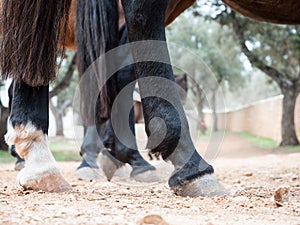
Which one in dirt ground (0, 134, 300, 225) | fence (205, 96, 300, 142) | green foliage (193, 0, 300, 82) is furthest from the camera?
fence (205, 96, 300, 142)

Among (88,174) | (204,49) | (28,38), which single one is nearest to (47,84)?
(28,38)

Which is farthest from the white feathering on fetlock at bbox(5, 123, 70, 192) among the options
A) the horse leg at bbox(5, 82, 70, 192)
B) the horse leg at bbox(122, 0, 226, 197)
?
the horse leg at bbox(122, 0, 226, 197)

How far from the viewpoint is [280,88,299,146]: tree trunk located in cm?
1111

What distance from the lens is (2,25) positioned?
168cm

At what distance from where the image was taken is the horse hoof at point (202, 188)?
159 centimetres

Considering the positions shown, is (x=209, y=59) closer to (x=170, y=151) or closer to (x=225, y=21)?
(x=225, y=21)

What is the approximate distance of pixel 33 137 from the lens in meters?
1.71

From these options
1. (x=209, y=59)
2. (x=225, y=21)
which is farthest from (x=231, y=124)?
(x=225, y=21)

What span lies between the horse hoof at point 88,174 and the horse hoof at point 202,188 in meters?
1.79

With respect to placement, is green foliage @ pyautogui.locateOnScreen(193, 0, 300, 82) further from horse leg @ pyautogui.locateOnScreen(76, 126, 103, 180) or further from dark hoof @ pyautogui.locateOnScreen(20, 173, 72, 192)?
dark hoof @ pyautogui.locateOnScreen(20, 173, 72, 192)

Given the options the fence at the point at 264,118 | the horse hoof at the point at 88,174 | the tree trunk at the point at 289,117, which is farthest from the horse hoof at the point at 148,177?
the tree trunk at the point at 289,117

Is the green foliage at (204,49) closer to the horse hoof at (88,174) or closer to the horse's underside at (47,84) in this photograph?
the horse hoof at (88,174)

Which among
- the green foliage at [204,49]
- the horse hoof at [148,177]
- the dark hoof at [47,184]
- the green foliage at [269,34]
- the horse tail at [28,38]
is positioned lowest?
the horse hoof at [148,177]

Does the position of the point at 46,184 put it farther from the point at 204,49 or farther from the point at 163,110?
the point at 204,49
